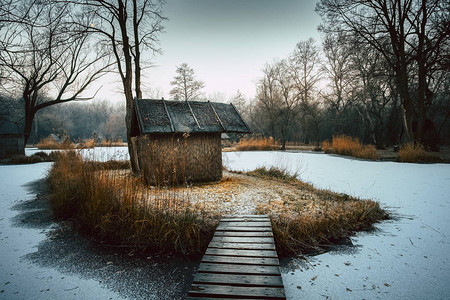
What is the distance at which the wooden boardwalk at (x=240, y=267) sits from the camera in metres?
1.82

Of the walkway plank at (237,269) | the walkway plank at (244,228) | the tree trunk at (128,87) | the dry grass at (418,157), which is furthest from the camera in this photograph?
the dry grass at (418,157)

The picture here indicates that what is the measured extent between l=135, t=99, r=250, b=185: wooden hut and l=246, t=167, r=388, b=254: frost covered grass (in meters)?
2.59

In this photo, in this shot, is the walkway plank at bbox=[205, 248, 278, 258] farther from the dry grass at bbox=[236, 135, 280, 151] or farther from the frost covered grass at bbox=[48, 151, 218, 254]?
the dry grass at bbox=[236, 135, 280, 151]

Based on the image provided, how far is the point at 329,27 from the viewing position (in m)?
10.9

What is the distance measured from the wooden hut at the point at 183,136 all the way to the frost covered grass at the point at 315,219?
259cm

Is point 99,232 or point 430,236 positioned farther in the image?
point 99,232

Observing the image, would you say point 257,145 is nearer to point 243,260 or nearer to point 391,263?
point 391,263

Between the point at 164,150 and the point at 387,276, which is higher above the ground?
the point at 164,150

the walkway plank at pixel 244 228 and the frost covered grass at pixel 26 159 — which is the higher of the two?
the frost covered grass at pixel 26 159

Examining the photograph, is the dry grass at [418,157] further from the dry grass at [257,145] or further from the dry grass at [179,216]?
the dry grass at [257,145]

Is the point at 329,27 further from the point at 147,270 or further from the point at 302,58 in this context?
the point at 147,270

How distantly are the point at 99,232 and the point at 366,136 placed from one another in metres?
24.6

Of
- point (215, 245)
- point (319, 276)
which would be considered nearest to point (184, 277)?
point (215, 245)

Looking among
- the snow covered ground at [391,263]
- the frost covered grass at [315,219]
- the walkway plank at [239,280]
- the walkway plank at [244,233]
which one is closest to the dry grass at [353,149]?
Result: the snow covered ground at [391,263]
